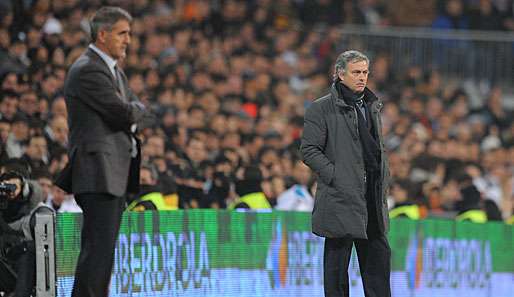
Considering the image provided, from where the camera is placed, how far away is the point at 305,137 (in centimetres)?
912

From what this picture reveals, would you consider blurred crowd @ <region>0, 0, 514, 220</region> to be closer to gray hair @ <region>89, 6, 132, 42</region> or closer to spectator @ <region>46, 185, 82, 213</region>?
spectator @ <region>46, 185, 82, 213</region>

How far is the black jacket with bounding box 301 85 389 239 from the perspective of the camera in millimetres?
8908

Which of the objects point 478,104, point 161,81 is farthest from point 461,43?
point 161,81

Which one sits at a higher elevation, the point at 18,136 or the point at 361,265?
the point at 18,136

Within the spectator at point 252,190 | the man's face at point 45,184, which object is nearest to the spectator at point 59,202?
the man's face at point 45,184

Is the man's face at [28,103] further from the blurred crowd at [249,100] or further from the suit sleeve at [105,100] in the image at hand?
the suit sleeve at [105,100]

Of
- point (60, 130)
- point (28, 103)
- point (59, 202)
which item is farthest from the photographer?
point (28, 103)

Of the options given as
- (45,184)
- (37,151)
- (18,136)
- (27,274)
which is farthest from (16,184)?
(18,136)

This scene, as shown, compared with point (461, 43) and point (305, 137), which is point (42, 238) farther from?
point (461, 43)

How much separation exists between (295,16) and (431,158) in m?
5.71

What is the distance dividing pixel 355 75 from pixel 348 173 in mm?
718

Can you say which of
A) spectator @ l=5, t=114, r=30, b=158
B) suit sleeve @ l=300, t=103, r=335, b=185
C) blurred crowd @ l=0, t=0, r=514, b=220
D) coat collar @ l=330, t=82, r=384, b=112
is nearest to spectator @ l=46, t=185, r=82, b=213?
blurred crowd @ l=0, t=0, r=514, b=220

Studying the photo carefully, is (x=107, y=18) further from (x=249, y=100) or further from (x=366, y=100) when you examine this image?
(x=249, y=100)

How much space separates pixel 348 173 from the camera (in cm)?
896
